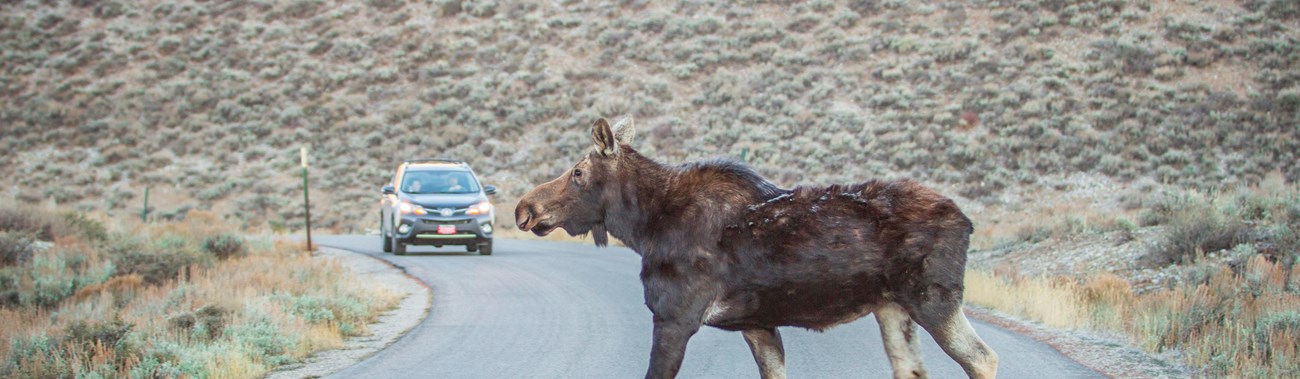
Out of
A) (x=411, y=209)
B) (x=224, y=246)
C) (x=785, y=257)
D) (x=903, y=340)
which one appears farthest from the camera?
(x=411, y=209)

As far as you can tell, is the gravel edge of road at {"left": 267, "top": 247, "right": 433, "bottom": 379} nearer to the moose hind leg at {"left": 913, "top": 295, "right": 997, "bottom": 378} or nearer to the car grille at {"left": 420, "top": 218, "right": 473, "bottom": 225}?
the car grille at {"left": 420, "top": 218, "right": 473, "bottom": 225}

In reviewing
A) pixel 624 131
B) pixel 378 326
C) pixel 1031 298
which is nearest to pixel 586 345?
pixel 378 326

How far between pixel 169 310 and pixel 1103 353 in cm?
930

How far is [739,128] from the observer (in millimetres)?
44750

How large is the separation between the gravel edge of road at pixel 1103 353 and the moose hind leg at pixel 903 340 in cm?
331

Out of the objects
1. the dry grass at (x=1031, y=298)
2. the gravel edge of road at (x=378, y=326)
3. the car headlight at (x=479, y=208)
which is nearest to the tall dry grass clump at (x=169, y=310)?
the gravel edge of road at (x=378, y=326)

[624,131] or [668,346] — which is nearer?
[668,346]

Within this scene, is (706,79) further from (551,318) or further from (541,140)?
(551,318)

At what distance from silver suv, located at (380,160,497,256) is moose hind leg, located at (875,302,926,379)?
1616 cm

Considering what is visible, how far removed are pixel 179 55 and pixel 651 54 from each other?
2351 cm

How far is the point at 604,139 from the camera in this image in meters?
6.30

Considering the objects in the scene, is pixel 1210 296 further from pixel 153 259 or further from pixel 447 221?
pixel 153 259

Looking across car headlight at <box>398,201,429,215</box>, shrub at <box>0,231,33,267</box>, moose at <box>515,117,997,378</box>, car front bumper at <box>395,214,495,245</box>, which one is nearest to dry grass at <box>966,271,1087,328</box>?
moose at <box>515,117,997,378</box>

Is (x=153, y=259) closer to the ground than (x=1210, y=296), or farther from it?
closer to the ground
